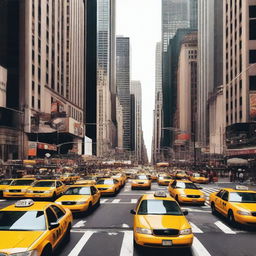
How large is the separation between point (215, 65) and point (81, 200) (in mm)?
137920

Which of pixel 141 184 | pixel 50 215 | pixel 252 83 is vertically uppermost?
pixel 252 83

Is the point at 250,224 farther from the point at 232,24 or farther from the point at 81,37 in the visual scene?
the point at 81,37

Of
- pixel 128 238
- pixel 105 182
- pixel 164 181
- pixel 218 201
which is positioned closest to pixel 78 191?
pixel 128 238

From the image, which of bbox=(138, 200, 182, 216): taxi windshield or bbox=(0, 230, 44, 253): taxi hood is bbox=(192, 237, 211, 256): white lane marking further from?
bbox=(0, 230, 44, 253): taxi hood

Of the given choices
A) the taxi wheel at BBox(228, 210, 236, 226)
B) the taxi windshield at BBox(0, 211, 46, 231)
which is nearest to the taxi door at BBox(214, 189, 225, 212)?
the taxi wheel at BBox(228, 210, 236, 226)

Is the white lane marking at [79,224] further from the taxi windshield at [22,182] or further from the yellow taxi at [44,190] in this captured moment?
the taxi windshield at [22,182]

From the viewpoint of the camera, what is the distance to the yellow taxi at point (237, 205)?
11.8 m

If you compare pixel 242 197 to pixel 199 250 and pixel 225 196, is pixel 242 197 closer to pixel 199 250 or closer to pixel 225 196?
pixel 225 196

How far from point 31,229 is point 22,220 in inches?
20.1

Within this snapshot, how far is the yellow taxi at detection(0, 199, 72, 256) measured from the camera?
22.0ft

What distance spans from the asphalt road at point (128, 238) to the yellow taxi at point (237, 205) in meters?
0.42

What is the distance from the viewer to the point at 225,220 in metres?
14.0

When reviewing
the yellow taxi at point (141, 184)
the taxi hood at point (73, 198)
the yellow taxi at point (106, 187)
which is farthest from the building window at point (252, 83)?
the taxi hood at point (73, 198)

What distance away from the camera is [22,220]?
320 inches
